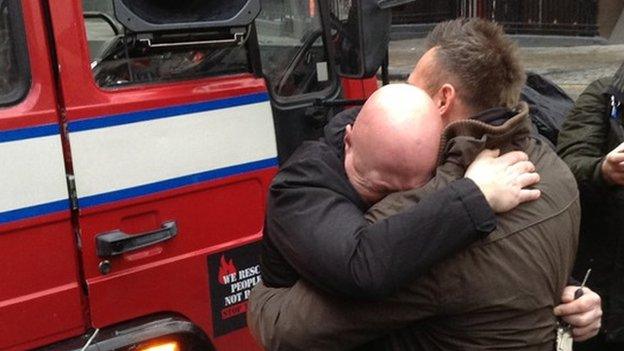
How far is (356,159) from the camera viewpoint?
1.65 m

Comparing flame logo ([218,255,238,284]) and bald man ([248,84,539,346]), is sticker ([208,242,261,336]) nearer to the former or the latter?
flame logo ([218,255,238,284])

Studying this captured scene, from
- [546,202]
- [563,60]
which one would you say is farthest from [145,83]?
[563,60]

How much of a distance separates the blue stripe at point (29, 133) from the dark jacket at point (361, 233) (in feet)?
2.85

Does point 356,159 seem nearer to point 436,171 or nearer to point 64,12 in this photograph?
point 436,171

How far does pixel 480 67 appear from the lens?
5.62 ft

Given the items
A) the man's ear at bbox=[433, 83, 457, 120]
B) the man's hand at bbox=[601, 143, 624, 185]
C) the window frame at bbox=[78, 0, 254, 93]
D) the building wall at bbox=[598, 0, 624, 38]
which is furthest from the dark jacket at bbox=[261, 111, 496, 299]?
the building wall at bbox=[598, 0, 624, 38]

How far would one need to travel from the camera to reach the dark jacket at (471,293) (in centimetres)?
156

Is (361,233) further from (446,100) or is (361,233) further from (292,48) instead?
(292,48)

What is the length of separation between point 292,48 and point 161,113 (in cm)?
75

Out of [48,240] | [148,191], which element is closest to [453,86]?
[148,191]

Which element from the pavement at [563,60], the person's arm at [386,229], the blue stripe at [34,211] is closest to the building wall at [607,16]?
the pavement at [563,60]

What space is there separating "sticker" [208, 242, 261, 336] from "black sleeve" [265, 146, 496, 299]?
3.55 feet

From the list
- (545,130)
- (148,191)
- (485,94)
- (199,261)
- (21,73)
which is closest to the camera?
(485,94)

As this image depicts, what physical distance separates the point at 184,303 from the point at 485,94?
4.25 feet
